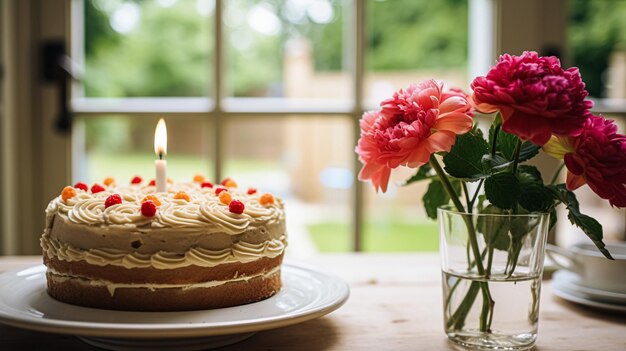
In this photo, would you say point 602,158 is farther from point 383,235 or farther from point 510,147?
point 383,235

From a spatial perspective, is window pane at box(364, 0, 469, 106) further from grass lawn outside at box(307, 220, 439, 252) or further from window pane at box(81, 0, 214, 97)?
grass lawn outside at box(307, 220, 439, 252)

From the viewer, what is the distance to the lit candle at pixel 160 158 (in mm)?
938

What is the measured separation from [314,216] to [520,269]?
18.3ft

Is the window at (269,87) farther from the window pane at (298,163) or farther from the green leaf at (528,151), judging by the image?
the green leaf at (528,151)

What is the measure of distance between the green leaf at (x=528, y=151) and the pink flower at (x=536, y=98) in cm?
7

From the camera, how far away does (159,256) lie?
79 centimetres

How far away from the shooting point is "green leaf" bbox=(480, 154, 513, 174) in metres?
0.71

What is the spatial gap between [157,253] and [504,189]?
1.32 feet

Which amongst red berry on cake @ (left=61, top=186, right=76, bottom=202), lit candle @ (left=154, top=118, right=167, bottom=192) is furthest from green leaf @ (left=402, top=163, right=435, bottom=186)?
red berry on cake @ (left=61, top=186, right=76, bottom=202)

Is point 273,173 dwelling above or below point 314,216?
above

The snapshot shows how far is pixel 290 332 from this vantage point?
83cm

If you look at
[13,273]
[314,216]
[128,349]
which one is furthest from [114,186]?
[314,216]

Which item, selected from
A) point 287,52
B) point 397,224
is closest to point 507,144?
point 287,52

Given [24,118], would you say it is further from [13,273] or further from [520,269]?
[520,269]
